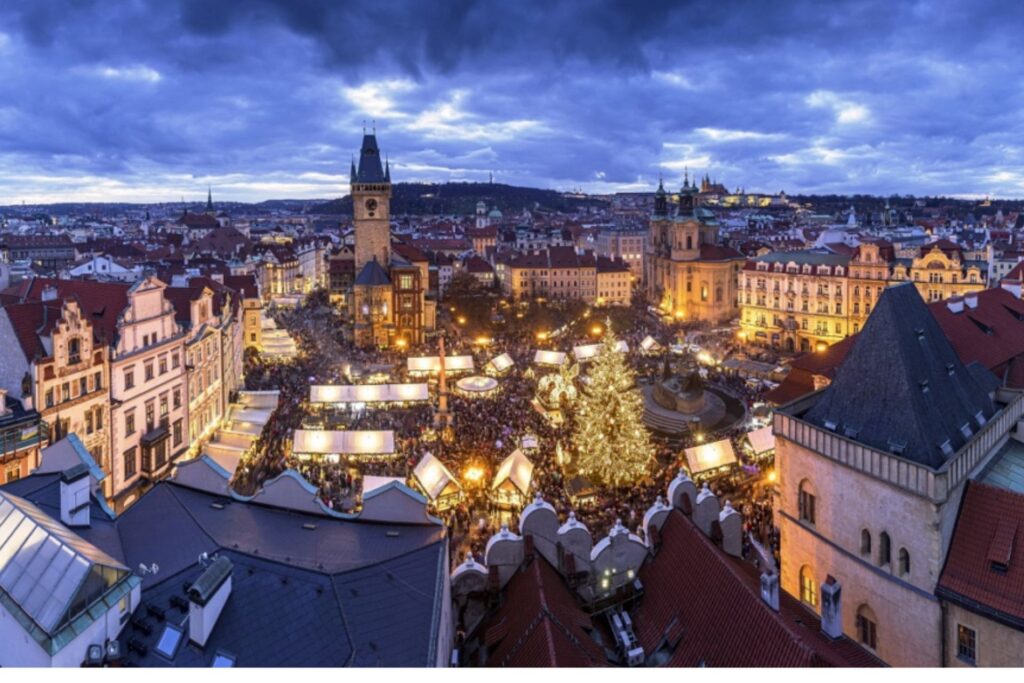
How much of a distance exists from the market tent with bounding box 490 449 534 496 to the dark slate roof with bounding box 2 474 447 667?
11500mm

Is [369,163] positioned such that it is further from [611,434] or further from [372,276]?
[611,434]

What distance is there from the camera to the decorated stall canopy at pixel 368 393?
33.7 metres

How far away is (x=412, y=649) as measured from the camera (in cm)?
763

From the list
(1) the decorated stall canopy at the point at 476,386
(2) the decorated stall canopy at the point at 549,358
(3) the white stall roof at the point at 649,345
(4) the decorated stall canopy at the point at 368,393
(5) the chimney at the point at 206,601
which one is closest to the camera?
(5) the chimney at the point at 206,601

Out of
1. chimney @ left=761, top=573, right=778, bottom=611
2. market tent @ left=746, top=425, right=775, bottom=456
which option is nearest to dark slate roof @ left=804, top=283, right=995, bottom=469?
chimney @ left=761, top=573, right=778, bottom=611

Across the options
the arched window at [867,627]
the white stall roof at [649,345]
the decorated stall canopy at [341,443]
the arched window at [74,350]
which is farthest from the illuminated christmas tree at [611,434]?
the white stall roof at [649,345]

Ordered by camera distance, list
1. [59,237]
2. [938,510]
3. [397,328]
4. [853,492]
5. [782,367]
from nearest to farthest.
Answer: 1. [938,510]
2. [853,492]
3. [782,367]
4. [397,328]
5. [59,237]

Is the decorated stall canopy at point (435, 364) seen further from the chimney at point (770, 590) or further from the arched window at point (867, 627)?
the chimney at point (770, 590)

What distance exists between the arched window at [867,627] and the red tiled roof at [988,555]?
1.65m

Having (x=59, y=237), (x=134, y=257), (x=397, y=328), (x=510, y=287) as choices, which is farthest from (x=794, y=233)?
(x=59, y=237)

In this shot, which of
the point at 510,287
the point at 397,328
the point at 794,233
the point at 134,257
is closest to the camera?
the point at 397,328

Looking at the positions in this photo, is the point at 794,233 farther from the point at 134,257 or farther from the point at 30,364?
the point at 30,364

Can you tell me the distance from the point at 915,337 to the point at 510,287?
2669 inches

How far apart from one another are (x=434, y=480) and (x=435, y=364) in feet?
63.8
